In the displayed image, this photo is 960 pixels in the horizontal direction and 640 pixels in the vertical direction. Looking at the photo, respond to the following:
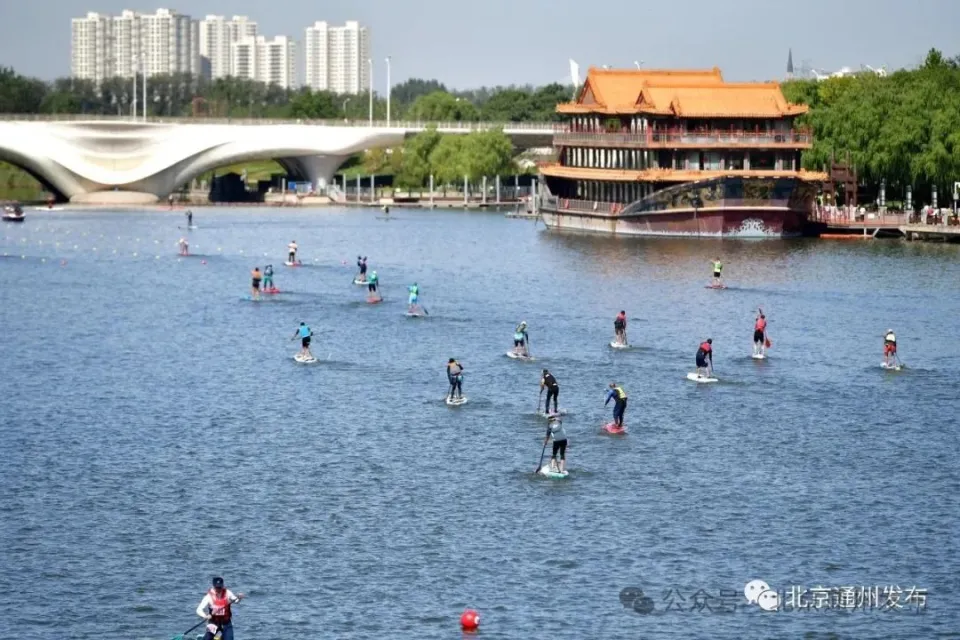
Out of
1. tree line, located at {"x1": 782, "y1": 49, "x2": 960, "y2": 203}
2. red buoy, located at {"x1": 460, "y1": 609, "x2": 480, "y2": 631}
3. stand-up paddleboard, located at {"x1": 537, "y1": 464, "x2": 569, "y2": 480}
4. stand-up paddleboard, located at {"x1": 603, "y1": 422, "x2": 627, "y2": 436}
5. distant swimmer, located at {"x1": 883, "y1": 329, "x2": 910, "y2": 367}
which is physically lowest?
red buoy, located at {"x1": 460, "y1": 609, "x2": 480, "y2": 631}

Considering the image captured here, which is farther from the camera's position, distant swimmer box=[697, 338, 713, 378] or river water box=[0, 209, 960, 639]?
distant swimmer box=[697, 338, 713, 378]

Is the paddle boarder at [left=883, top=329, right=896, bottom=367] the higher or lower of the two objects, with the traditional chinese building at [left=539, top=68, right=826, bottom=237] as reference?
lower

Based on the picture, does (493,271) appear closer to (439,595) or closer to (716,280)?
(716,280)

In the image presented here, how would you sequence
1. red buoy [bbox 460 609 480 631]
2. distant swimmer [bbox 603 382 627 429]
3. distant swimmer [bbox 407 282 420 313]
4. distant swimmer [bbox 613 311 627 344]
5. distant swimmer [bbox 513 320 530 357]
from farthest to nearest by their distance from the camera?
distant swimmer [bbox 407 282 420 313] → distant swimmer [bbox 613 311 627 344] → distant swimmer [bbox 513 320 530 357] → distant swimmer [bbox 603 382 627 429] → red buoy [bbox 460 609 480 631]

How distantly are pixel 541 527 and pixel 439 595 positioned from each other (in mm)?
6254

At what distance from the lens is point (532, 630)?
40.1 meters

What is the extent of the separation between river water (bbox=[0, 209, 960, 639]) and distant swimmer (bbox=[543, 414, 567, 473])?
863 millimetres

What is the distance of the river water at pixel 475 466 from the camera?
138ft

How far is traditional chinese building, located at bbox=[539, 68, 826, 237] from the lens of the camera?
141750mm

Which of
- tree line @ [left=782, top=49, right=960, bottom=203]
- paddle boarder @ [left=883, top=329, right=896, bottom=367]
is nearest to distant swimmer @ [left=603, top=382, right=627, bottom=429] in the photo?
paddle boarder @ [left=883, top=329, right=896, bottom=367]

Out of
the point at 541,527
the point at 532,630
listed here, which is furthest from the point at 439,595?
the point at 541,527

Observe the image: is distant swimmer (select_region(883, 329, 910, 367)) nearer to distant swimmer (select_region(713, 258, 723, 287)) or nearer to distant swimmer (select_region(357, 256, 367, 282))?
distant swimmer (select_region(713, 258, 723, 287))

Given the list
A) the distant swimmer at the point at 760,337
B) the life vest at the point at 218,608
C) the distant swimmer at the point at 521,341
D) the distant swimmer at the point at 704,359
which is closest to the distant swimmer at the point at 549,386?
the distant swimmer at the point at 704,359

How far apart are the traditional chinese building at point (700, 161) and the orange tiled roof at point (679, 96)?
0.08 metres
